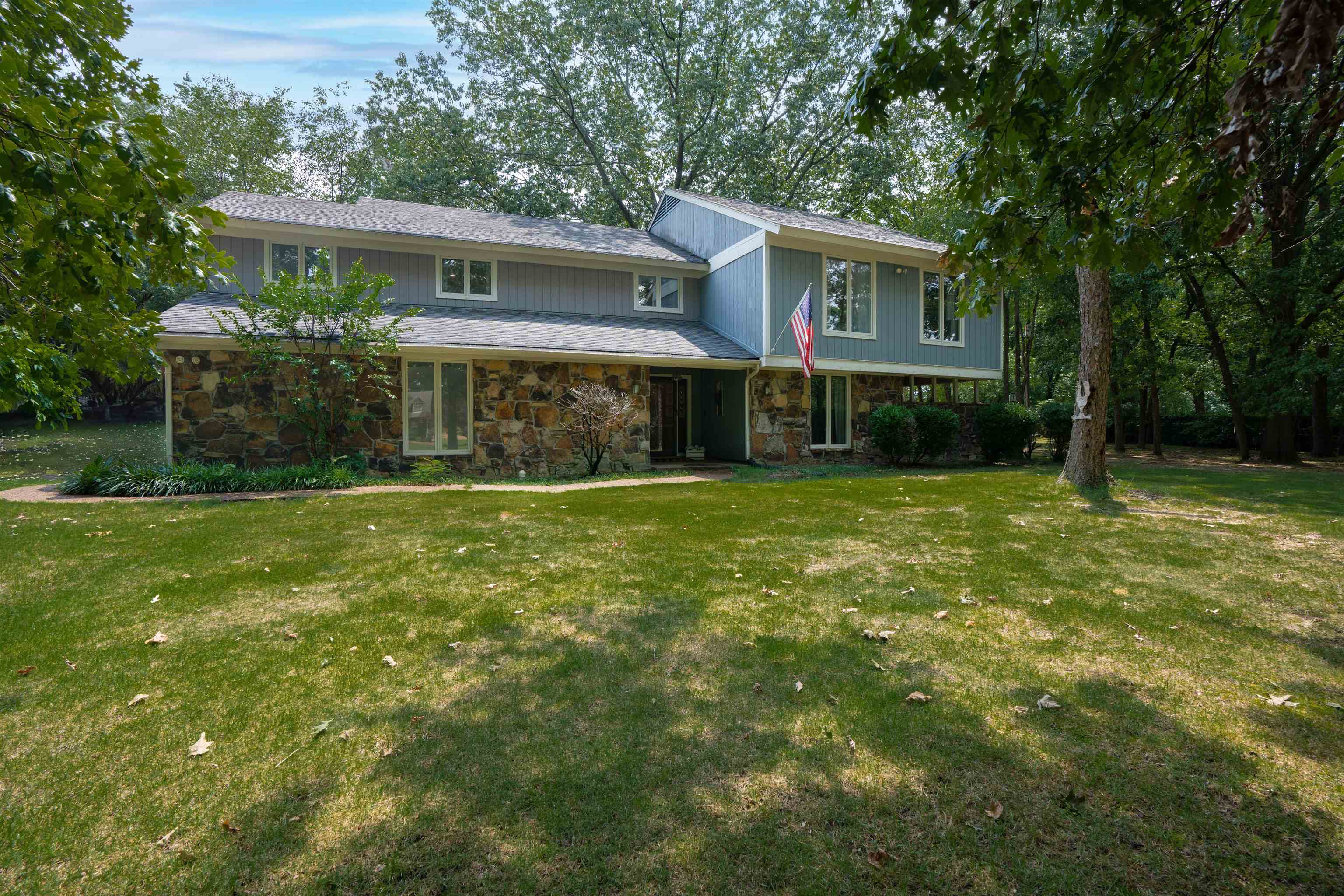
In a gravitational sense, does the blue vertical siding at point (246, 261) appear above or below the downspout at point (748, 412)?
above

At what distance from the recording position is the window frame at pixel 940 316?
1514cm

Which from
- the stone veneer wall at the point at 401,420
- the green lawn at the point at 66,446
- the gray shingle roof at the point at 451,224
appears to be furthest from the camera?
the gray shingle roof at the point at 451,224

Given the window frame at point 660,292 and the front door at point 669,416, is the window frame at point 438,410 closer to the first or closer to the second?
the front door at point 669,416

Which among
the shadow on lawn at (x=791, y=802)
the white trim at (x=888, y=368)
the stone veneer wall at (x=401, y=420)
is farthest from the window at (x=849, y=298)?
the shadow on lawn at (x=791, y=802)

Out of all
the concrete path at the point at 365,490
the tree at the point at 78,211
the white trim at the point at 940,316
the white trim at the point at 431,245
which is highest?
the white trim at the point at 431,245

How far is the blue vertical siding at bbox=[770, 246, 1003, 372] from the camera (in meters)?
13.4

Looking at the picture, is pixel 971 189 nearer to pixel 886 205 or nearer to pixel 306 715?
pixel 306 715

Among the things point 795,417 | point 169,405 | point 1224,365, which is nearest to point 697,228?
point 795,417

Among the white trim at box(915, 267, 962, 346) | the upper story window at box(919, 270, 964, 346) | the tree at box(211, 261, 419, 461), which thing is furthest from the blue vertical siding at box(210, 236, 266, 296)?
the upper story window at box(919, 270, 964, 346)

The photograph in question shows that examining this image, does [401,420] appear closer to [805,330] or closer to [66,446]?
[805,330]

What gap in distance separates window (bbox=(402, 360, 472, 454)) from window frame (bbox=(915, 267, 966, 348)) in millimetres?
10363

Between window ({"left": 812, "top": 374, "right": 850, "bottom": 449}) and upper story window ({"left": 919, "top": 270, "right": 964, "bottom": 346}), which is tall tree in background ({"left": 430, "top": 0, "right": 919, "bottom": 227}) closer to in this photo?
upper story window ({"left": 919, "top": 270, "right": 964, "bottom": 346})

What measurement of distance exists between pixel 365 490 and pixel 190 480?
2409 mm

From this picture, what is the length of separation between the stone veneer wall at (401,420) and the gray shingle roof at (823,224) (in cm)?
490
